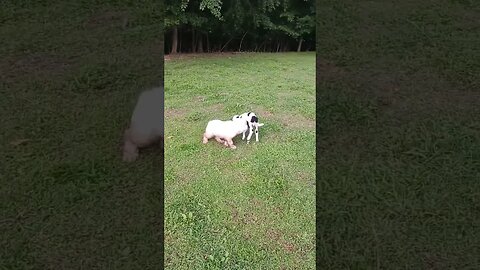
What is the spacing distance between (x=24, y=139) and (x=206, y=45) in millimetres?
6729

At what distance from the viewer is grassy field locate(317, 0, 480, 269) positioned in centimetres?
252

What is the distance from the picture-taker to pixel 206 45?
9.90 metres

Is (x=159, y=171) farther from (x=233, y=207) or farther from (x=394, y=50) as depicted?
(x=394, y=50)

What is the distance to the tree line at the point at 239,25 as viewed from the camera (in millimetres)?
8586

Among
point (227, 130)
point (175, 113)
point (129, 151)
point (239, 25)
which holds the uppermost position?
point (239, 25)

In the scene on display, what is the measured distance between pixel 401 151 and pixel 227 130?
1.41 metres

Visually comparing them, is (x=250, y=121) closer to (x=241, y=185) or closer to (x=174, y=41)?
(x=241, y=185)

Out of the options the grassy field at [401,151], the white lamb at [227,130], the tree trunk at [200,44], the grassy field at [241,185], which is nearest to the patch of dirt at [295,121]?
the grassy field at [241,185]

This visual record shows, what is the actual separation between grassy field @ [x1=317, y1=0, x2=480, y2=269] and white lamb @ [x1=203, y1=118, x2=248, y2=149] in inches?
27.5

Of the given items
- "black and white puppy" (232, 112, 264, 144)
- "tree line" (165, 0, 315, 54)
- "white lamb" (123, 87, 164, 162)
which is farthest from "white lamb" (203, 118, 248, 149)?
"tree line" (165, 0, 315, 54)

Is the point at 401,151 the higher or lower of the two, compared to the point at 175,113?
higher

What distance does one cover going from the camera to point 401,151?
3438 mm

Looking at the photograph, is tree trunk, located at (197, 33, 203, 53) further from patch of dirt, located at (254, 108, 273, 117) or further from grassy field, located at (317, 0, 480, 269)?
patch of dirt, located at (254, 108, 273, 117)

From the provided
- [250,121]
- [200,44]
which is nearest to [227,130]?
[250,121]
